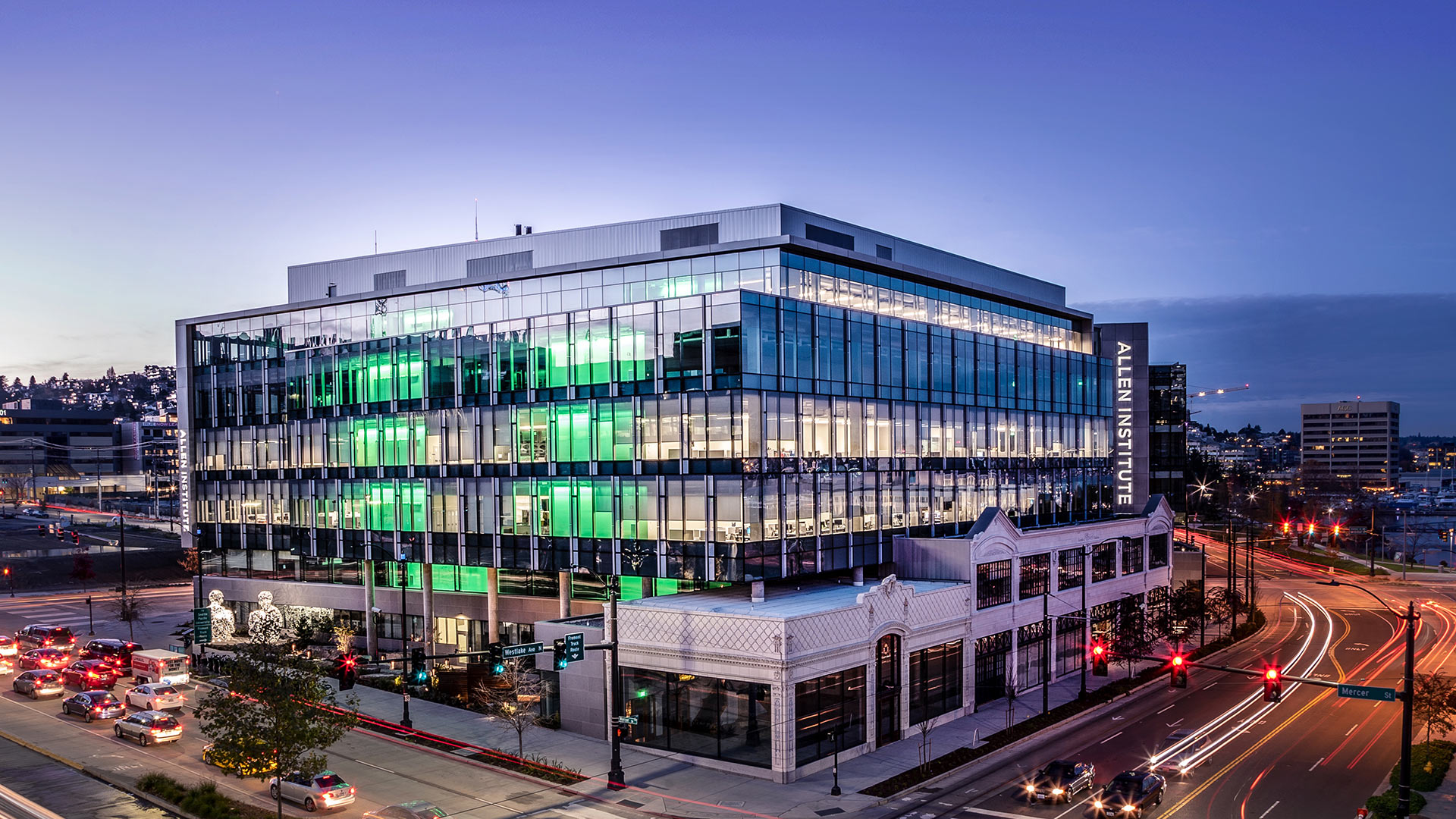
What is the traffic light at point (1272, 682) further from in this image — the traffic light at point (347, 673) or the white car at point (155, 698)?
the white car at point (155, 698)

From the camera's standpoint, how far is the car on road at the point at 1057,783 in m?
38.0

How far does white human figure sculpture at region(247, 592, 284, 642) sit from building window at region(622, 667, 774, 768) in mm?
37493

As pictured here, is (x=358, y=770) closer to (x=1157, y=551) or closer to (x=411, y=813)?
(x=411, y=813)

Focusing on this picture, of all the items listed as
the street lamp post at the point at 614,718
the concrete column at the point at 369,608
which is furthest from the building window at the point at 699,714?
the concrete column at the point at 369,608

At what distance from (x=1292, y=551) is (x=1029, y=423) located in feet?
293

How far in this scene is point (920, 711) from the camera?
50250mm

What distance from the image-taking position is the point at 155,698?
50.5 meters

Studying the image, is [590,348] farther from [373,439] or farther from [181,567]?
[181,567]

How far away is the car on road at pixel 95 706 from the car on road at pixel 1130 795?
45723 millimetres

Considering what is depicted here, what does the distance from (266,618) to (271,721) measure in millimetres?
43324

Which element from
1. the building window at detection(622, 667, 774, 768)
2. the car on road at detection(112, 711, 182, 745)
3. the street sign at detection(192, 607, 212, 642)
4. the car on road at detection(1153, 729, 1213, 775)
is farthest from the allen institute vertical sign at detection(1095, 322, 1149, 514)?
the car on road at detection(112, 711, 182, 745)

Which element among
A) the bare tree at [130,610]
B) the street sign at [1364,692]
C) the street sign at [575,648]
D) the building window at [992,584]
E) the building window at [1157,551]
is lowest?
the bare tree at [130,610]

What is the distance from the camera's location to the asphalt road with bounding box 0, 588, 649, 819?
38031 mm

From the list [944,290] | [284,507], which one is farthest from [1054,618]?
[284,507]
